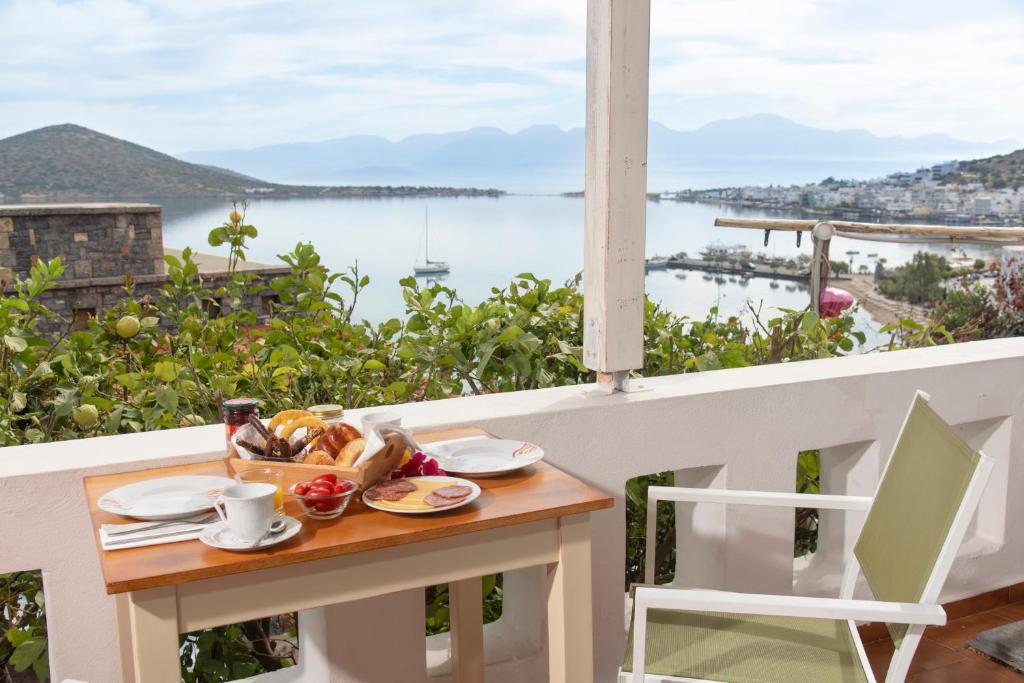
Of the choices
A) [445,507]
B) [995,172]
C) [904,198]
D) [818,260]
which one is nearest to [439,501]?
[445,507]

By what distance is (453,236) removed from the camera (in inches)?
98.8

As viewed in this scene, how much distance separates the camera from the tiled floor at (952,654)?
2.31 metres

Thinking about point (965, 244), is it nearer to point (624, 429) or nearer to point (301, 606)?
point (624, 429)

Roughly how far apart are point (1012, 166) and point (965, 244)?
1.74 metres

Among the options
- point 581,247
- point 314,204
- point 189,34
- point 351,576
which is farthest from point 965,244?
point 189,34

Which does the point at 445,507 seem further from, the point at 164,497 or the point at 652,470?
the point at 652,470

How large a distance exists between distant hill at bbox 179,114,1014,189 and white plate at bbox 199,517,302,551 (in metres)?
1.30

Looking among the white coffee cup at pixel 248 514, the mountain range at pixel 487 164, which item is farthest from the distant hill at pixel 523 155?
the white coffee cup at pixel 248 514

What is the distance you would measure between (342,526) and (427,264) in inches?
57.2

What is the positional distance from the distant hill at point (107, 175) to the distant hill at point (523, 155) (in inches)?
2.7

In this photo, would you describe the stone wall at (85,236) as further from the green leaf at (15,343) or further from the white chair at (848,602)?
the white chair at (848,602)

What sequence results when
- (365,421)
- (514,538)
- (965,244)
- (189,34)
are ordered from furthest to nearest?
1. (189,34)
2. (965,244)
3. (365,421)
4. (514,538)

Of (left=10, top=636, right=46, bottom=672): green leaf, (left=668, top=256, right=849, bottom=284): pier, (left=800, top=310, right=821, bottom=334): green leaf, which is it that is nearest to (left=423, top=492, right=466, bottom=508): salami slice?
(left=10, top=636, right=46, bottom=672): green leaf

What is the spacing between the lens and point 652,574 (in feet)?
6.30
